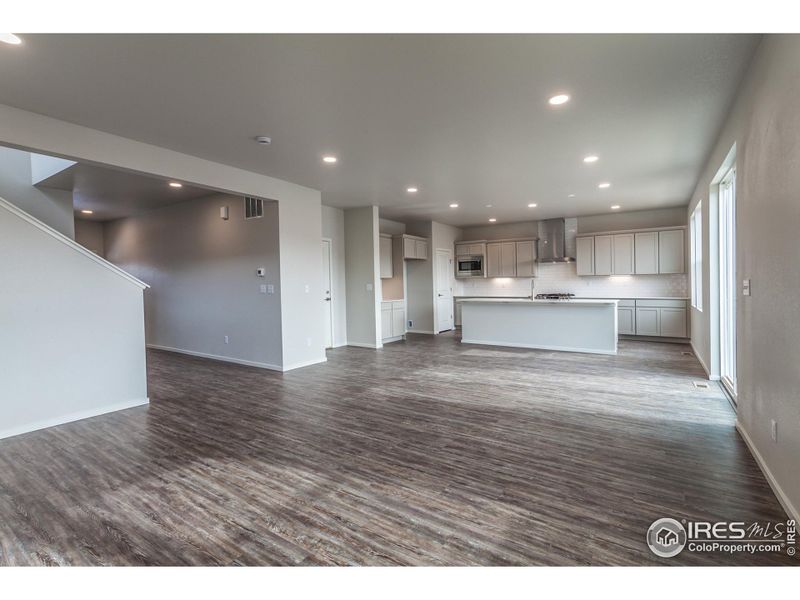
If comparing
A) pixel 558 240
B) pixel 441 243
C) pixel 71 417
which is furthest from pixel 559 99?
pixel 441 243

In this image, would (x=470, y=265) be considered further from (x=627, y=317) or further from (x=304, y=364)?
(x=304, y=364)

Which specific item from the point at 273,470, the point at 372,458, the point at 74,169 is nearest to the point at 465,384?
the point at 372,458

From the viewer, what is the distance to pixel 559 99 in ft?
10.7

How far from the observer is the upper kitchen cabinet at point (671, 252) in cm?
809

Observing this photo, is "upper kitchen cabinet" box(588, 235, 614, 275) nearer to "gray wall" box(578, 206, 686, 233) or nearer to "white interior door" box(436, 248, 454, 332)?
"gray wall" box(578, 206, 686, 233)

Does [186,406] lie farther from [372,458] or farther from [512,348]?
[512,348]

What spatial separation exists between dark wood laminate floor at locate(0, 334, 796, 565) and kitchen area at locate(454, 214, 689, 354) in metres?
2.48

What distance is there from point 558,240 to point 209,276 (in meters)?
7.67

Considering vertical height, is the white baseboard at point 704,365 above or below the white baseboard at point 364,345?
below

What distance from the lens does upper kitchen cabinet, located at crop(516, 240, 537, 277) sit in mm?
9852

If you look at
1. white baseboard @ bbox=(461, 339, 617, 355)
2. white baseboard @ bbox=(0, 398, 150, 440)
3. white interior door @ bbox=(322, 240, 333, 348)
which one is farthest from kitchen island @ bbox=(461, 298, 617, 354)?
white baseboard @ bbox=(0, 398, 150, 440)

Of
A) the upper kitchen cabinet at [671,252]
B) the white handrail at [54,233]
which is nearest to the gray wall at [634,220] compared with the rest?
the upper kitchen cabinet at [671,252]

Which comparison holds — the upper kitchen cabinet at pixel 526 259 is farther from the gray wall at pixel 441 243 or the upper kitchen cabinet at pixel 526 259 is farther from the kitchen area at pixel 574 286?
the gray wall at pixel 441 243

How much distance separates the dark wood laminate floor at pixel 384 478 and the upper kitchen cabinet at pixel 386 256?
4579mm
